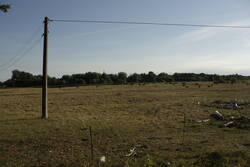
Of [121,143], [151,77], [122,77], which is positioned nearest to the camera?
[121,143]

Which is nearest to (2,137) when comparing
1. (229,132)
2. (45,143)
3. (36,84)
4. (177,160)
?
(45,143)

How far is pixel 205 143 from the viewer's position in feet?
30.6

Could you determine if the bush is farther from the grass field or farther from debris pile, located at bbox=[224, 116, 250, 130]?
debris pile, located at bbox=[224, 116, 250, 130]

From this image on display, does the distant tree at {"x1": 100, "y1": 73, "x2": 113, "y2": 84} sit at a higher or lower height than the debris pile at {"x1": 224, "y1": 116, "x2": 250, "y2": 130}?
higher

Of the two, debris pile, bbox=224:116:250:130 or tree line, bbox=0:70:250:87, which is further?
tree line, bbox=0:70:250:87

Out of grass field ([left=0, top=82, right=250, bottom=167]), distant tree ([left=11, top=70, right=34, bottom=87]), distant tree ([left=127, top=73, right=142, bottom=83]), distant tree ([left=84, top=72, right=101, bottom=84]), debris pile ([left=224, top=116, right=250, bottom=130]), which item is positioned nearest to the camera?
grass field ([left=0, top=82, right=250, bottom=167])

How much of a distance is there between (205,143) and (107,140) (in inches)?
144

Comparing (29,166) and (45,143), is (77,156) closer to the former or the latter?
(29,166)

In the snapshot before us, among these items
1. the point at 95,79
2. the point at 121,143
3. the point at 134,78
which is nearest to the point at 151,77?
the point at 134,78

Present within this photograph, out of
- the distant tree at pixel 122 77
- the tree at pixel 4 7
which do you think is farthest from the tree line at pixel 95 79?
the tree at pixel 4 7

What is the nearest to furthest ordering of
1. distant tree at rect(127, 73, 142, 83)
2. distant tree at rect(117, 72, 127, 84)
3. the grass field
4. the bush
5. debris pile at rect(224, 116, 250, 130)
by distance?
1. the bush
2. the grass field
3. debris pile at rect(224, 116, 250, 130)
4. distant tree at rect(127, 73, 142, 83)
5. distant tree at rect(117, 72, 127, 84)

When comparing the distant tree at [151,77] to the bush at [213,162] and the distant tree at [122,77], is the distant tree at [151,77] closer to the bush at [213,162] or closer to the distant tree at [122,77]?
the distant tree at [122,77]

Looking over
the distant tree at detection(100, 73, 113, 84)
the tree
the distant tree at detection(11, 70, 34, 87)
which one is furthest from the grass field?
the distant tree at detection(100, 73, 113, 84)

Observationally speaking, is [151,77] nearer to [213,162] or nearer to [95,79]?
[95,79]
